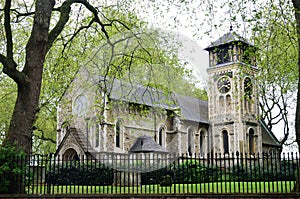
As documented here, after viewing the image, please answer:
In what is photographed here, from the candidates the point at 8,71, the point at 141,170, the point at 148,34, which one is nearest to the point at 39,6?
the point at 8,71

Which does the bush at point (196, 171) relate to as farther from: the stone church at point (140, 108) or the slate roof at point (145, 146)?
the slate roof at point (145, 146)

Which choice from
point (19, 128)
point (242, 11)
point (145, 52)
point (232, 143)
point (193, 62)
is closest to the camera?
point (193, 62)

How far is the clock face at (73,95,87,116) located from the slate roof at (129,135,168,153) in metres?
2.51

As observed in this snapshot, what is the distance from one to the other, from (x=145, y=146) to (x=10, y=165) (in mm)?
4732

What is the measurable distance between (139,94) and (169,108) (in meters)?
1.23

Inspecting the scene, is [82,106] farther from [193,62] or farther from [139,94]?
[193,62]

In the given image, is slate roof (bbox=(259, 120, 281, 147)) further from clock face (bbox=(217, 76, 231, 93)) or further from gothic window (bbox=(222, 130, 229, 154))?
clock face (bbox=(217, 76, 231, 93))

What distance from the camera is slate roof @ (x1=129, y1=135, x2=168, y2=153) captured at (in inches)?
555

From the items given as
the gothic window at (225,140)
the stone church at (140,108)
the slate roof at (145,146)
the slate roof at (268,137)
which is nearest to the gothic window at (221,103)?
the gothic window at (225,140)

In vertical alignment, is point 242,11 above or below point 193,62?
above

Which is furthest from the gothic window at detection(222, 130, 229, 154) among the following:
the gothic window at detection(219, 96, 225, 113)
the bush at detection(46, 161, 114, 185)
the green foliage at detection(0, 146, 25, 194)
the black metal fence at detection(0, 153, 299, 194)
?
the green foliage at detection(0, 146, 25, 194)

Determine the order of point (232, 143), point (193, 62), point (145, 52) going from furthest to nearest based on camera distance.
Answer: point (232, 143), point (145, 52), point (193, 62)

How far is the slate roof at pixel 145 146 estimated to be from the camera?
14109 millimetres

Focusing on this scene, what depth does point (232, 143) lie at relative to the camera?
4369 centimetres
